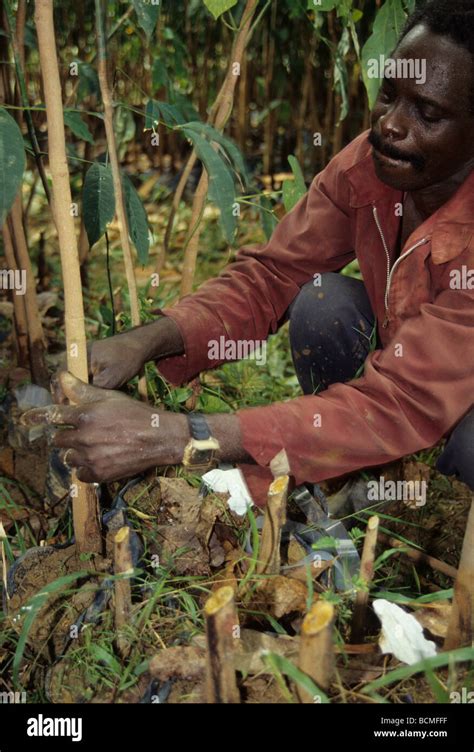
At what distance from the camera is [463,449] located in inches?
58.9

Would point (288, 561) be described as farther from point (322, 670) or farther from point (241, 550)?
point (322, 670)

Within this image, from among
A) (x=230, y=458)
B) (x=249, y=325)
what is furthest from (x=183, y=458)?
(x=249, y=325)

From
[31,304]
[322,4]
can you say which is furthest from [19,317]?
[322,4]

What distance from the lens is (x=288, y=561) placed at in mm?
1479

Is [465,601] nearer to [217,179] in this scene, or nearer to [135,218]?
[217,179]

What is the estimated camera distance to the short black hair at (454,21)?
1370mm

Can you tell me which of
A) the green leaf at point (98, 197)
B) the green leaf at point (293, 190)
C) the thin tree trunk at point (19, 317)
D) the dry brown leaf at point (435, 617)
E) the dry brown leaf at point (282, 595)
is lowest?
the dry brown leaf at point (435, 617)

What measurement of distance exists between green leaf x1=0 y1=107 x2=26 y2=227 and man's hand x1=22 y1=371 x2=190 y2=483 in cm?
30

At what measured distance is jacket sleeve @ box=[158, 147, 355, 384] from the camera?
5.62ft

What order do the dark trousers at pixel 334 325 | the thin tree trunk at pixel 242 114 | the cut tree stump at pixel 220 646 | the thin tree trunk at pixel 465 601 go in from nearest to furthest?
the cut tree stump at pixel 220 646, the thin tree trunk at pixel 465 601, the dark trousers at pixel 334 325, the thin tree trunk at pixel 242 114

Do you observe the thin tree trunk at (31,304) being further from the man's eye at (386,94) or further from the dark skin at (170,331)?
the man's eye at (386,94)

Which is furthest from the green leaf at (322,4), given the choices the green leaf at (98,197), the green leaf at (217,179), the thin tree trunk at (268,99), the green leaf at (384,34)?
the thin tree trunk at (268,99)

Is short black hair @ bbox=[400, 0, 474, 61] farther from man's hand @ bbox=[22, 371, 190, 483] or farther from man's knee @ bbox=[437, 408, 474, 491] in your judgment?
man's hand @ bbox=[22, 371, 190, 483]
